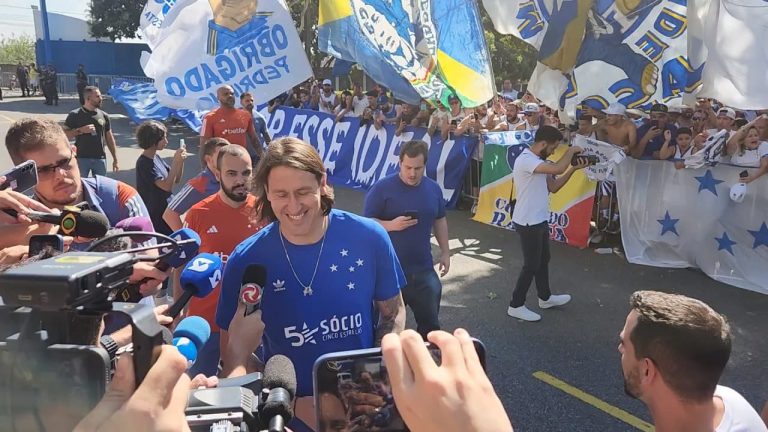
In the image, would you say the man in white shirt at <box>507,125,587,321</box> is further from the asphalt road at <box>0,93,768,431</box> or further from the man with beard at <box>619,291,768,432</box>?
the man with beard at <box>619,291,768,432</box>

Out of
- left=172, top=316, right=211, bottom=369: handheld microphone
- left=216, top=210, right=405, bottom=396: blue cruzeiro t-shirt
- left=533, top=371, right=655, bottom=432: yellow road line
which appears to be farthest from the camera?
left=533, top=371, right=655, bottom=432: yellow road line

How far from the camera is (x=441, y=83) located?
329 inches

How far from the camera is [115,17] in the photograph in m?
39.3

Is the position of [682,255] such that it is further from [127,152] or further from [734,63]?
[127,152]

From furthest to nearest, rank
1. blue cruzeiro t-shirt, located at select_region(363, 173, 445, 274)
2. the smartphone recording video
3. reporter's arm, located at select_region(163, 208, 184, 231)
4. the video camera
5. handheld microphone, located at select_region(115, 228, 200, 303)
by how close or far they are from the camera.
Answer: blue cruzeiro t-shirt, located at select_region(363, 173, 445, 274) → reporter's arm, located at select_region(163, 208, 184, 231) → handheld microphone, located at select_region(115, 228, 200, 303) → the smartphone recording video → the video camera

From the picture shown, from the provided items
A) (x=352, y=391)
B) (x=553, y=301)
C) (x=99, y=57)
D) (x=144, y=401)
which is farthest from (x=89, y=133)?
(x=99, y=57)

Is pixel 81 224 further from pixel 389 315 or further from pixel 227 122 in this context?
pixel 227 122

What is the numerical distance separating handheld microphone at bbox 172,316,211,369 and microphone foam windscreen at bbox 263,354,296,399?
18 cm

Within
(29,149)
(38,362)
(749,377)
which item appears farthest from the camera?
(749,377)

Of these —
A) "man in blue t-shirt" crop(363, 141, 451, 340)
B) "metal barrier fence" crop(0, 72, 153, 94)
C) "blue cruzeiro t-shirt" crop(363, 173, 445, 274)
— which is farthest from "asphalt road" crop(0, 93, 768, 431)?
"metal barrier fence" crop(0, 72, 153, 94)

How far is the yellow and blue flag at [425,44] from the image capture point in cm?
825

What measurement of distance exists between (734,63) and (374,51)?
4380 millimetres

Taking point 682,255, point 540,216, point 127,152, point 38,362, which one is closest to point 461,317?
point 540,216

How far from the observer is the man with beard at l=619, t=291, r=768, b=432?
2008 mm
